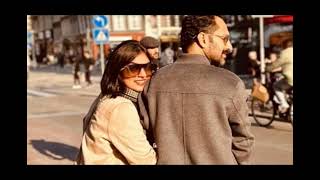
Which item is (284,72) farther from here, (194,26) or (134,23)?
(134,23)

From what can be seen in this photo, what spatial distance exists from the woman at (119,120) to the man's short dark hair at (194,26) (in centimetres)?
27

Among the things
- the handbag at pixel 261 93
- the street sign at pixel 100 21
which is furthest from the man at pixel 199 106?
the street sign at pixel 100 21

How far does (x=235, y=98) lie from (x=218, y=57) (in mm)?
279

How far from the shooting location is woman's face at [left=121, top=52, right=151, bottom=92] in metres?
2.51

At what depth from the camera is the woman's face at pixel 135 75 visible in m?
2.51

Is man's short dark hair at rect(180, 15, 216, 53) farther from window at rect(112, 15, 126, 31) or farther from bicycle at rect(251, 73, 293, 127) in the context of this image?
window at rect(112, 15, 126, 31)

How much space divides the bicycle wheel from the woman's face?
7951mm

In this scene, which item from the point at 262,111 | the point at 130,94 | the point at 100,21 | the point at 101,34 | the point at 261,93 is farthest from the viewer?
the point at 101,34

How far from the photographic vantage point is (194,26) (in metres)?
2.36

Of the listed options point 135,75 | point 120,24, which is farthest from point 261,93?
point 120,24

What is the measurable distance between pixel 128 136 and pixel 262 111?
8.67 m
